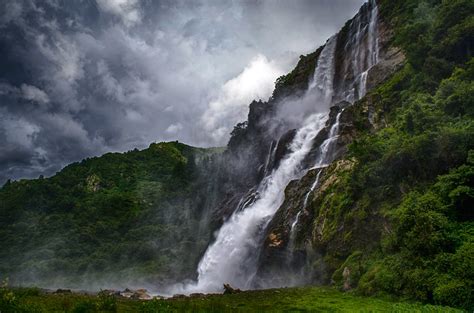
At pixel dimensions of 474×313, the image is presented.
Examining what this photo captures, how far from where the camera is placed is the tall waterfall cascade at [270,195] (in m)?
36.9

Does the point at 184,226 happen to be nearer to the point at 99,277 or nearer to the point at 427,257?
the point at 99,277

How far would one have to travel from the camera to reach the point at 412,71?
33.3 meters

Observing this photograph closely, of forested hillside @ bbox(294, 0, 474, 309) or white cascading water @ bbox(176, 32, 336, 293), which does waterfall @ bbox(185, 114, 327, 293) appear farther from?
forested hillside @ bbox(294, 0, 474, 309)

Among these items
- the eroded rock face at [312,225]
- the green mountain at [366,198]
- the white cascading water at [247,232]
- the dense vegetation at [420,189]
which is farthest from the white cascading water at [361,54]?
the dense vegetation at [420,189]

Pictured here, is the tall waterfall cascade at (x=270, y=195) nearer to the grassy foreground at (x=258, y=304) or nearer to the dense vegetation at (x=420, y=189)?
the dense vegetation at (x=420, y=189)

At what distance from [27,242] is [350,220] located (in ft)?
281

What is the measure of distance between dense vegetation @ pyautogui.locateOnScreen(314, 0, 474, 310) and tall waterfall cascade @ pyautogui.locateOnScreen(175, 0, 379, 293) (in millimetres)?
7702

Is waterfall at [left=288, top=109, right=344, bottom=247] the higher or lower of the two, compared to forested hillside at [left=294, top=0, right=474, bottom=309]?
higher

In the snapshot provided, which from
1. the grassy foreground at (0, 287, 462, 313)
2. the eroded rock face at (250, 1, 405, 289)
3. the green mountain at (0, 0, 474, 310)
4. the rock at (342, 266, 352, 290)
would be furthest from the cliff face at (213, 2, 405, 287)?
the grassy foreground at (0, 287, 462, 313)

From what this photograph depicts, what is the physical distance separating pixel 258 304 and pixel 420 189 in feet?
31.8

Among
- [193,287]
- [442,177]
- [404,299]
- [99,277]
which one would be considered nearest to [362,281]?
[404,299]

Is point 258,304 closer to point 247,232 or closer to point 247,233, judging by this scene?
point 247,233

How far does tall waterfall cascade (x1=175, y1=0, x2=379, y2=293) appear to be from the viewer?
121 feet

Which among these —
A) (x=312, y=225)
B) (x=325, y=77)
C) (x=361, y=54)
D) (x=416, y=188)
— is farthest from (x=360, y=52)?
(x=416, y=188)
